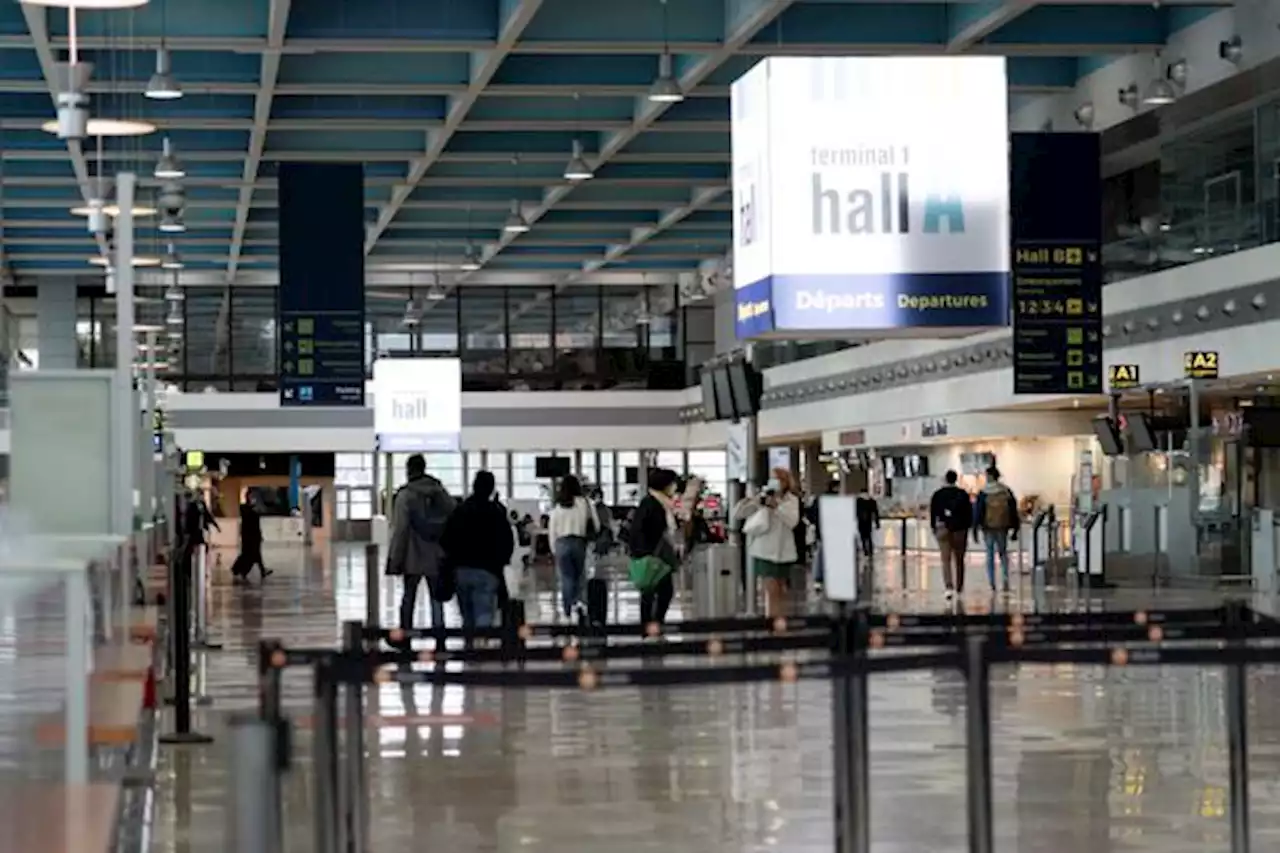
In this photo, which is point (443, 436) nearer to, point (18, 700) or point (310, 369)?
point (310, 369)

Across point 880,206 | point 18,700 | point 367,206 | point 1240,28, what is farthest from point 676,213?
point 18,700

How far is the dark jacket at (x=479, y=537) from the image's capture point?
1995 centimetres

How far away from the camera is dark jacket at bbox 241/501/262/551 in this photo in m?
43.0

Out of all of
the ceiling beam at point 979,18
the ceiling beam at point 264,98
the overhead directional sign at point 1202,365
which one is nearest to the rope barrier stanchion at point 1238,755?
the ceiling beam at point 264,98

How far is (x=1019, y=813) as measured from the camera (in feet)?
36.9

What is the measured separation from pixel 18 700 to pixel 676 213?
127 feet

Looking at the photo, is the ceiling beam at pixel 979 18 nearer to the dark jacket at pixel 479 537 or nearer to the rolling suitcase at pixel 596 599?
the rolling suitcase at pixel 596 599

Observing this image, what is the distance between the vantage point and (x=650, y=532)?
71.4ft

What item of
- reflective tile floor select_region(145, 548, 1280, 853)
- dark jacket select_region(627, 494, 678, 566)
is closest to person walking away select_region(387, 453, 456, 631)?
dark jacket select_region(627, 494, 678, 566)

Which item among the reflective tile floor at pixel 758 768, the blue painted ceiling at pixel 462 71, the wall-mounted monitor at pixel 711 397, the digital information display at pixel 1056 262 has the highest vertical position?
the blue painted ceiling at pixel 462 71

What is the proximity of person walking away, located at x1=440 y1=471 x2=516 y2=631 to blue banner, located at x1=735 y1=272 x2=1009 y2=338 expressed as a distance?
10.1 feet

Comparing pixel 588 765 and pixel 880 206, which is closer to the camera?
pixel 588 765

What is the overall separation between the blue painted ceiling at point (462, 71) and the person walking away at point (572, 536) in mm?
5025

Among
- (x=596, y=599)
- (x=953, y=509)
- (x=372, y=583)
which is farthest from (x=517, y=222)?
(x=372, y=583)
